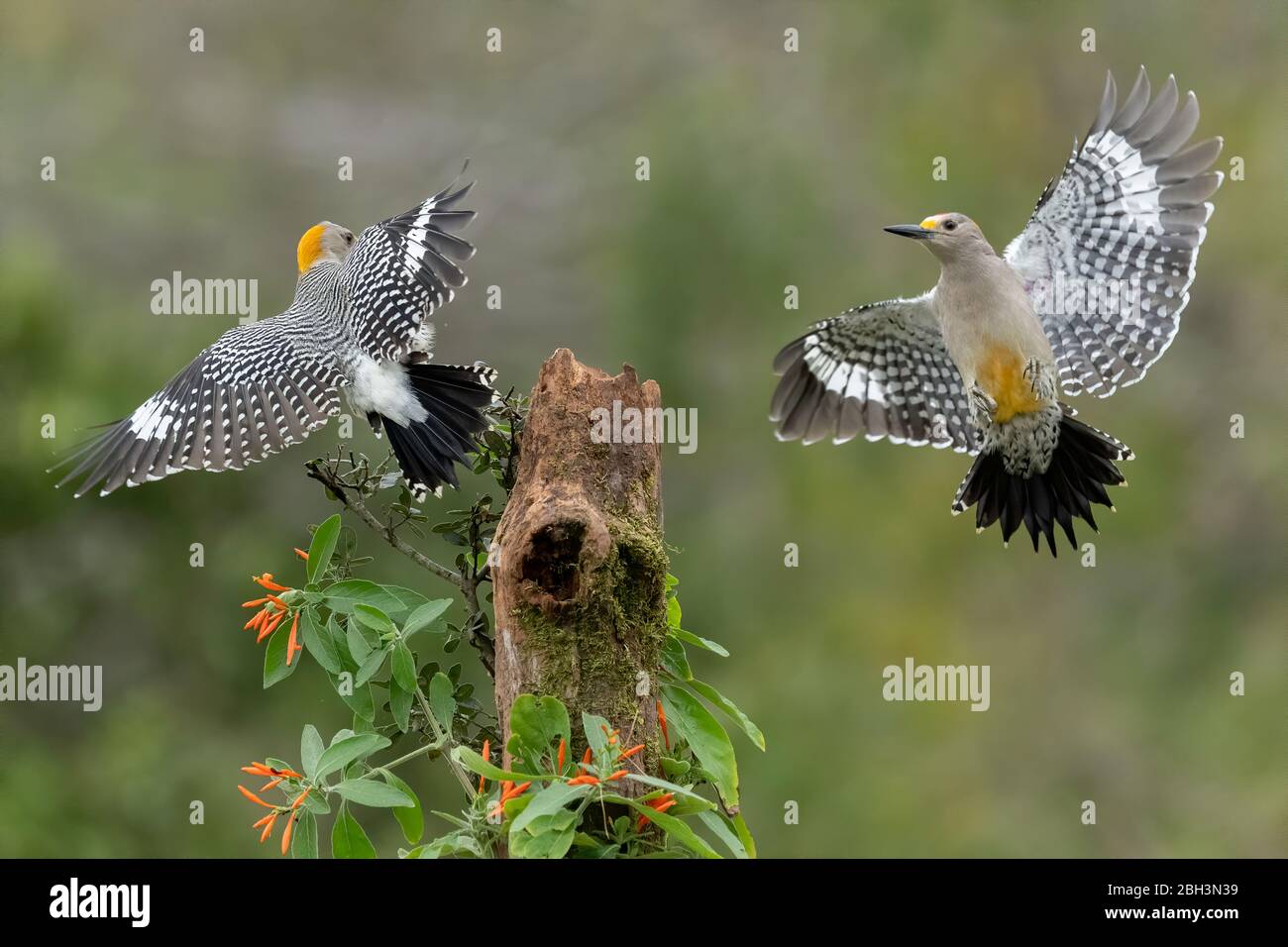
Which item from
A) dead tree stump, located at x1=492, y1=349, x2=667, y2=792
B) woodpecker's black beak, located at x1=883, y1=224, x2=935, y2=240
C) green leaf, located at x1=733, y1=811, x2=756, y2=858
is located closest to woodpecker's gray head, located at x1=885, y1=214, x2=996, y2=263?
woodpecker's black beak, located at x1=883, y1=224, x2=935, y2=240

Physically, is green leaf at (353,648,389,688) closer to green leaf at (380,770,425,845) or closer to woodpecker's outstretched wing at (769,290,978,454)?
green leaf at (380,770,425,845)

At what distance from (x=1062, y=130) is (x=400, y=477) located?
10.5m

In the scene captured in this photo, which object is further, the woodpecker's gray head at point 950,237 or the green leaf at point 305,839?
the woodpecker's gray head at point 950,237

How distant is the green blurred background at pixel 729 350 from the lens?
9344 mm

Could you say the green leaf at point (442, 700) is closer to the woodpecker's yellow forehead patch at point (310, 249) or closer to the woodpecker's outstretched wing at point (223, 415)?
the woodpecker's outstretched wing at point (223, 415)

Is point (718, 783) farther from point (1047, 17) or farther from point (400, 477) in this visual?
point (1047, 17)

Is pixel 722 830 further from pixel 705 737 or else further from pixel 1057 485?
pixel 1057 485

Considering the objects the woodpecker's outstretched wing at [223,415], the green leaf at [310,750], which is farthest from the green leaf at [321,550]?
the woodpecker's outstretched wing at [223,415]

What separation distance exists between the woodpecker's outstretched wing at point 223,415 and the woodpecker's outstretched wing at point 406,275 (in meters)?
0.21

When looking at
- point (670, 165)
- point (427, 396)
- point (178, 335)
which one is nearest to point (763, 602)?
point (670, 165)

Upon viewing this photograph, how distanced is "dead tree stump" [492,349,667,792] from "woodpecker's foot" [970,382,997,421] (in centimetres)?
204

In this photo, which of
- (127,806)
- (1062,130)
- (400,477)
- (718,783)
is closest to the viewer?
(718,783)

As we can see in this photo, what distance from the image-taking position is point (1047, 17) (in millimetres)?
13133

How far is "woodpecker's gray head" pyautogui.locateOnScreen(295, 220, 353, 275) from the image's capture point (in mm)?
5402
